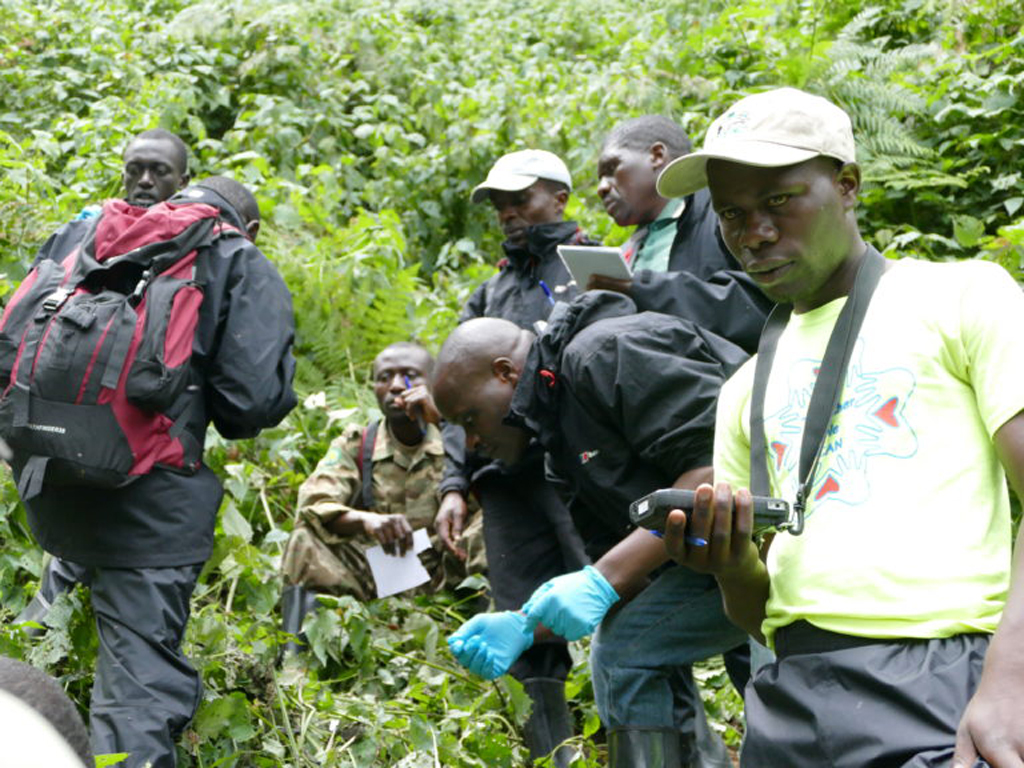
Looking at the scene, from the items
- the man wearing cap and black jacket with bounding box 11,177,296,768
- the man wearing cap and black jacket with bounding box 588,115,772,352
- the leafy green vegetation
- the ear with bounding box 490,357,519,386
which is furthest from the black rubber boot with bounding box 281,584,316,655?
the man wearing cap and black jacket with bounding box 588,115,772,352

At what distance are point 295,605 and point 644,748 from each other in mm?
2380

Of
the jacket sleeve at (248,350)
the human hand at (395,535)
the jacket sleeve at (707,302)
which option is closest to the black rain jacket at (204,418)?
the jacket sleeve at (248,350)

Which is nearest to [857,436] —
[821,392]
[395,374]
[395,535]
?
[821,392]

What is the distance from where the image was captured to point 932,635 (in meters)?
2.04

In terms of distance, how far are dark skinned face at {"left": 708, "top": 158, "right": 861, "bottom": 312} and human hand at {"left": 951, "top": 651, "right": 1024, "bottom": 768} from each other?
31.9 inches

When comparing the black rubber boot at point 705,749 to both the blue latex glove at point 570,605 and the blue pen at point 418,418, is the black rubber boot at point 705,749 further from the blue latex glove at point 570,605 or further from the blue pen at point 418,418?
the blue pen at point 418,418

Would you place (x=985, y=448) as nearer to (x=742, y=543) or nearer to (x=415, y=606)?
(x=742, y=543)

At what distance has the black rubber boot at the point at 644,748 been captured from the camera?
351 cm

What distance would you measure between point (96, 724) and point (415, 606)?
2053 mm

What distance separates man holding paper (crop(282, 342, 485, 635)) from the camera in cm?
553

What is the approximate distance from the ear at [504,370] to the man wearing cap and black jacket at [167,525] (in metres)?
0.78

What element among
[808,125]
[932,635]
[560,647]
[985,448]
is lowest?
[560,647]

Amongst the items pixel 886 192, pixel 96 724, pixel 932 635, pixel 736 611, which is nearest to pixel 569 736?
pixel 96 724

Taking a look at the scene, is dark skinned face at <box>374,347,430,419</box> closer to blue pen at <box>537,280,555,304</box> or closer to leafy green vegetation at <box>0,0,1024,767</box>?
leafy green vegetation at <box>0,0,1024,767</box>
